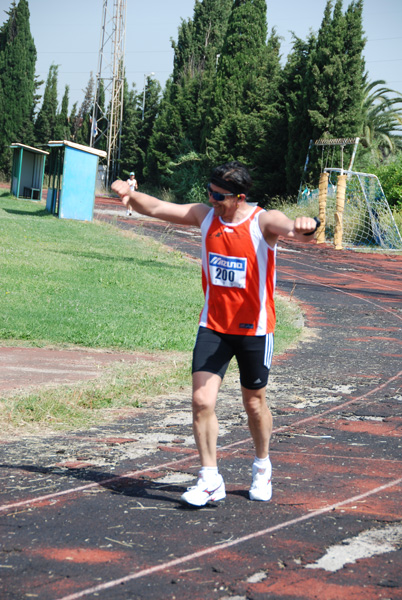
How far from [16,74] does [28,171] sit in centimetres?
2550

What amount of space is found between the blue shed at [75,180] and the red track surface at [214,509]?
21300mm

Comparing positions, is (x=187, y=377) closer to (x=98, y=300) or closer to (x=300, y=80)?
(x=98, y=300)

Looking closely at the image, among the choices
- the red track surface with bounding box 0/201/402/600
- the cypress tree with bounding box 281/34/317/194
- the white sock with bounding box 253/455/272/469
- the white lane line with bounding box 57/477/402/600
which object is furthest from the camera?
the cypress tree with bounding box 281/34/317/194

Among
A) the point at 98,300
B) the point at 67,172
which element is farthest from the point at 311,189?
the point at 98,300

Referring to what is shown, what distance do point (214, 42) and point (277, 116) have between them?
73.6 feet

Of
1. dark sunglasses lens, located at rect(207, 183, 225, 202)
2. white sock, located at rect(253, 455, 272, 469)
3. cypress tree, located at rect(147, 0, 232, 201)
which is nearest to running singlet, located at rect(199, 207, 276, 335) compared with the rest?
dark sunglasses lens, located at rect(207, 183, 225, 202)

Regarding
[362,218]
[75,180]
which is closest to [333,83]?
[362,218]

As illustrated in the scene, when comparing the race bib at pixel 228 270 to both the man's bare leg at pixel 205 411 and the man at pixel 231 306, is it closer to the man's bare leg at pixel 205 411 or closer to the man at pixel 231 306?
the man at pixel 231 306

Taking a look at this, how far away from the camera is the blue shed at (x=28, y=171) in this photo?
1438 inches

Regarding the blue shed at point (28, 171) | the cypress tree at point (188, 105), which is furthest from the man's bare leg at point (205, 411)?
the cypress tree at point (188, 105)

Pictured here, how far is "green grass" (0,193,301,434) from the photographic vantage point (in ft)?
22.2

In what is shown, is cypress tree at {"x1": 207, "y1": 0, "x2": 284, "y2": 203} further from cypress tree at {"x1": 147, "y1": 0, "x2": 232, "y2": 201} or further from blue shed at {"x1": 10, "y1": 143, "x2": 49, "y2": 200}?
blue shed at {"x1": 10, "y1": 143, "x2": 49, "y2": 200}

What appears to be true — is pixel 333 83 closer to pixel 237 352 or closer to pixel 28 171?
pixel 28 171

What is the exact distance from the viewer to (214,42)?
187ft
